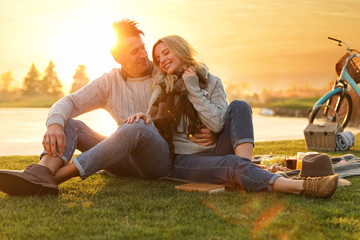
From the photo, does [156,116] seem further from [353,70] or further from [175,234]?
[353,70]

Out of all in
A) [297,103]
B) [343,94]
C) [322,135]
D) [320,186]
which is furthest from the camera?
[297,103]

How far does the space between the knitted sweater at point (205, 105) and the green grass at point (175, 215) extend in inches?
11.9

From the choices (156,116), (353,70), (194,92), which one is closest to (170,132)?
(156,116)

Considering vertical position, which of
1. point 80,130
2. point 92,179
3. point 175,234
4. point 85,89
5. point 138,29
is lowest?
point 92,179

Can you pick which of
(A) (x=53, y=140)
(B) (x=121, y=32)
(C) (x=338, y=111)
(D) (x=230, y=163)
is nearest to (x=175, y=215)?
(D) (x=230, y=163)

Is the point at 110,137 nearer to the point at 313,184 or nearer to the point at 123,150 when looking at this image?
the point at 123,150

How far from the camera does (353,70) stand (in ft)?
20.8

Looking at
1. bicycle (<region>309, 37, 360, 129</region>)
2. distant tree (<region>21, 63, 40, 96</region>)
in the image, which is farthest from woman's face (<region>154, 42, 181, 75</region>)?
distant tree (<region>21, 63, 40, 96</region>)

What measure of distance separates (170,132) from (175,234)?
1.08 m

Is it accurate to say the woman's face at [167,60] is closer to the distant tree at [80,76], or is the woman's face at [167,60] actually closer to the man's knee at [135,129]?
the man's knee at [135,129]

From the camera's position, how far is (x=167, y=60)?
2.83 metres

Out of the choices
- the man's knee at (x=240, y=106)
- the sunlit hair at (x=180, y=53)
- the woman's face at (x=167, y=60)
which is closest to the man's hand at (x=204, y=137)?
the man's knee at (x=240, y=106)

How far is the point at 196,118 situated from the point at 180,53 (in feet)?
1.47

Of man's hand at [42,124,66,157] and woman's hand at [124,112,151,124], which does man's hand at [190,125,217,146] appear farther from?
man's hand at [42,124,66,157]
